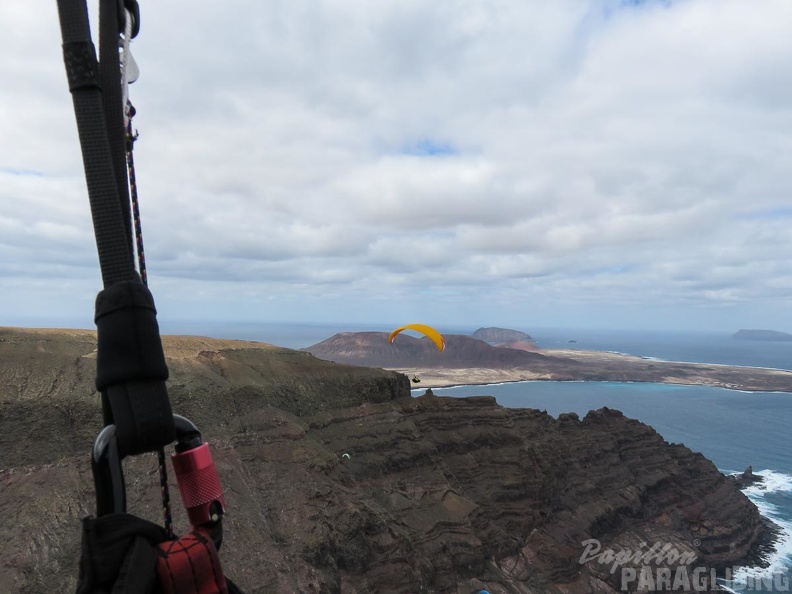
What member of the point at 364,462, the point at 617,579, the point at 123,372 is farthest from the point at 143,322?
the point at 617,579

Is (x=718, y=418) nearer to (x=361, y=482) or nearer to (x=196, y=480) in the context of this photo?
(x=361, y=482)

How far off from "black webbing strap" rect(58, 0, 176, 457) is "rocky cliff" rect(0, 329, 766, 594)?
96.5 ft

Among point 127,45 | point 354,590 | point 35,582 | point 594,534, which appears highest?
point 127,45

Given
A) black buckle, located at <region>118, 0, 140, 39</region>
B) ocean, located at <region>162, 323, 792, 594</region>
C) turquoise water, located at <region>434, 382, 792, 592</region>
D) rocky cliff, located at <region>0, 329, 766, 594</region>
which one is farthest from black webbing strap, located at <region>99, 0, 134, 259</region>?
turquoise water, located at <region>434, 382, 792, 592</region>

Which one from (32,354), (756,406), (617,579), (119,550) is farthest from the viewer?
(756,406)

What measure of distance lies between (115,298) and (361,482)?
4375 cm

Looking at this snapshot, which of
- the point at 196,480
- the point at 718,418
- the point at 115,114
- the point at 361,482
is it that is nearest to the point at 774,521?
the point at 361,482

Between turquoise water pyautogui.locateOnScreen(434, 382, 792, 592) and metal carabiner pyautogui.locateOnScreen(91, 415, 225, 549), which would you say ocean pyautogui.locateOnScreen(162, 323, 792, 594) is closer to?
turquoise water pyautogui.locateOnScreen(434, 382, 792, 592)

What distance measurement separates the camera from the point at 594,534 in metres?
52.0

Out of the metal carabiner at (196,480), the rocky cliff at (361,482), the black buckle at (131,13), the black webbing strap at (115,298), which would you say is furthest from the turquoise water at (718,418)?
the black buckle at (131,13)

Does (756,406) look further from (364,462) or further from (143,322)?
(143,322)

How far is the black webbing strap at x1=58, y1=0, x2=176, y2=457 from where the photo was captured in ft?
6.72

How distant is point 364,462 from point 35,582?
85.0 ft

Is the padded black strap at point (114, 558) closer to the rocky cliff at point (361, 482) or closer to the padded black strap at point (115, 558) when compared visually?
the padded black strap at point (115, 558)
